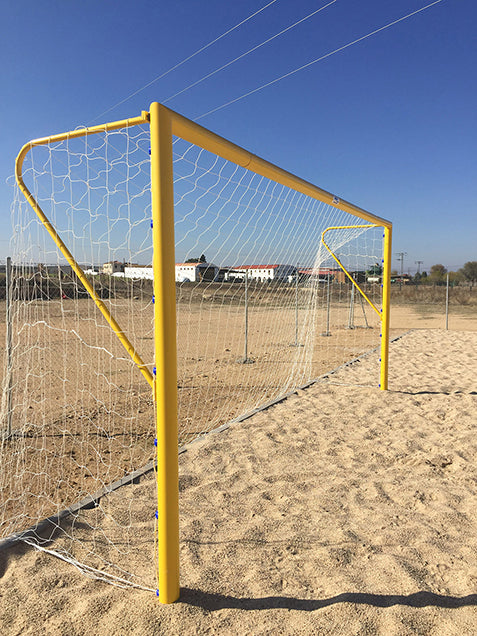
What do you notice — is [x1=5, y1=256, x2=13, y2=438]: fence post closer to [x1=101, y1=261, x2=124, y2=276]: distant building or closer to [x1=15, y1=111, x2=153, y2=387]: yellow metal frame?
[x1=101, y1=261, x2=124, y2=276]: distant building

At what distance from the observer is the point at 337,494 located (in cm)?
279

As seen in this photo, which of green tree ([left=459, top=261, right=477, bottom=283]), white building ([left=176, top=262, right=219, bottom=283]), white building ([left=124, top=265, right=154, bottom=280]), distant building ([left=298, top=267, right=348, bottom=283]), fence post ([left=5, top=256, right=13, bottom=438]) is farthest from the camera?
green tree ([left=459, top=261, right=477, bottom=283])

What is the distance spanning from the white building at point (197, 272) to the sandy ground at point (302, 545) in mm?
1585

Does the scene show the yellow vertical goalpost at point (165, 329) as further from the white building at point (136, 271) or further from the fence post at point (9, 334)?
the fence post at point (9, 334)

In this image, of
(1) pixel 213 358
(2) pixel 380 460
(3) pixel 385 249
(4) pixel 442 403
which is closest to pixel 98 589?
(2) pixel 380 460

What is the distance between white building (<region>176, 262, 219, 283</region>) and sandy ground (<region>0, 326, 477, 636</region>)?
5.20ft

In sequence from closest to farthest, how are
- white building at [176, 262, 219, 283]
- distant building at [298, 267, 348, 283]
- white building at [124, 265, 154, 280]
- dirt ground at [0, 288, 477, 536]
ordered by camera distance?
dirt ground at [0, 288, 477, 536] → white building at [124, 265, 154, 280] → white building at [176, 262, 219, 283] → distant building at [298, 267, 348, 283]

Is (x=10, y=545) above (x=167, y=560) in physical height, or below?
below

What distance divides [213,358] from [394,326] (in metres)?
8.84

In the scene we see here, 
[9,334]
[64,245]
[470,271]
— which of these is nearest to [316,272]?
[9,334]

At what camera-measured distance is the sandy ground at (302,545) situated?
174cm

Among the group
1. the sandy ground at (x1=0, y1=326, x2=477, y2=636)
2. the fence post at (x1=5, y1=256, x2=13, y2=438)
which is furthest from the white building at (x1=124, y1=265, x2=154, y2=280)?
the sandy ground at (x1=0, y1=326, x2=477, y2=636)

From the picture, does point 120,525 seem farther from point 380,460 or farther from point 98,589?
point 380,460

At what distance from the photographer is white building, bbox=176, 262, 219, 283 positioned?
13.5 feet
